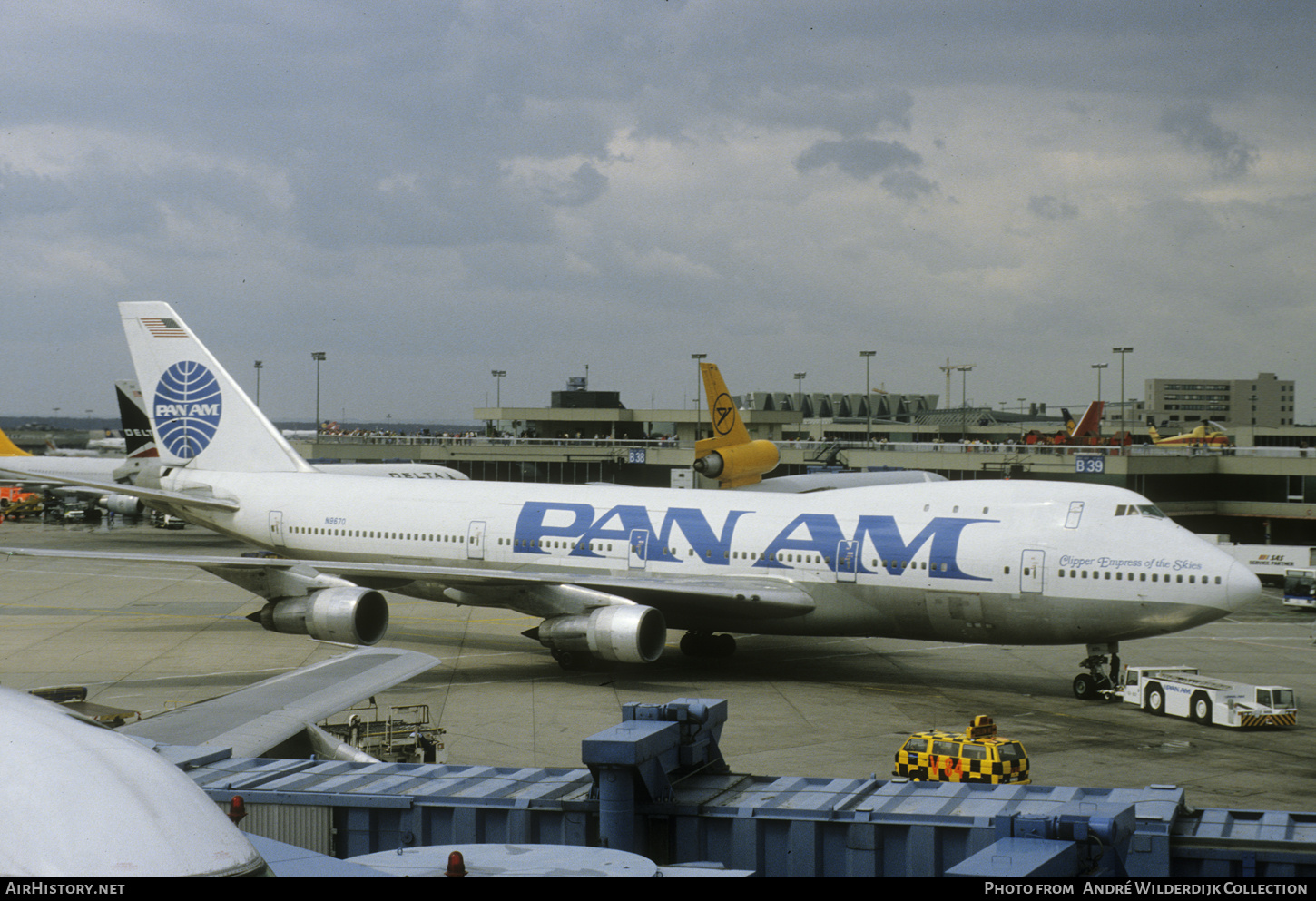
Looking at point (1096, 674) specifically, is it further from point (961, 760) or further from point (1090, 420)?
point (1090, 420)

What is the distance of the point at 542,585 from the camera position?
97.5 feet

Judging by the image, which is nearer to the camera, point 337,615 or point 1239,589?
point 1239,589

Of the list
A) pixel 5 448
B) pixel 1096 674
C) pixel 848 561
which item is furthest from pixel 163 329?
pixel 5 448

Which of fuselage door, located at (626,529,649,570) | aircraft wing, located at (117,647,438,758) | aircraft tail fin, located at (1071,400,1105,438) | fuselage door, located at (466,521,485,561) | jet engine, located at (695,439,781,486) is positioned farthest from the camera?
aircraft tail fin, located at (1071,400,1105,438)

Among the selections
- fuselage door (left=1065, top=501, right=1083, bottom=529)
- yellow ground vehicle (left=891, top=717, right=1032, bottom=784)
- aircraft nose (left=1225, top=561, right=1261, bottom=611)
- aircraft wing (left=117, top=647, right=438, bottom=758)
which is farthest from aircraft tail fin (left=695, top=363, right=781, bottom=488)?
aircraft wing (left=117, top=647, right=438, bottom=758)

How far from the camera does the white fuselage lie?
25.9 meters

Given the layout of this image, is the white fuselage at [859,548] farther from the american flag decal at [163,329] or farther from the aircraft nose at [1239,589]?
the american flag decal at [163,329]

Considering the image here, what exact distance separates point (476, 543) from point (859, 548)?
11.1 meters

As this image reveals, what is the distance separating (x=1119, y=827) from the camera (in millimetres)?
9703

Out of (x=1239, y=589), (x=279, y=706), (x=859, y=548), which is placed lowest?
(x=279, y=706)

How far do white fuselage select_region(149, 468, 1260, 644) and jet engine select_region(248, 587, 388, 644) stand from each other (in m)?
1.73

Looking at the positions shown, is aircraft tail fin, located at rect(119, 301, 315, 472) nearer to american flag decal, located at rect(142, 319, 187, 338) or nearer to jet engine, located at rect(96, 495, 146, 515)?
american flag decal, located at rect(142, 319, 187, 338)

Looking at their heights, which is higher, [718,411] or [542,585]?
[718,411]

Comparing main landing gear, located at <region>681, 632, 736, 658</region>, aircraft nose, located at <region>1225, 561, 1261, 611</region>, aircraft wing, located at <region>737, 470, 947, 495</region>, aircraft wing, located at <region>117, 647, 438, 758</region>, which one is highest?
aircraft wing, located at <region>737, 470, 947, 495</region>
